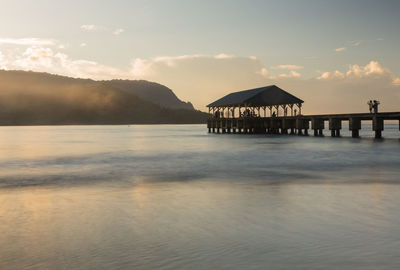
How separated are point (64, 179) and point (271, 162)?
507 inches

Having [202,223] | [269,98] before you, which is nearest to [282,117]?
[269,98]

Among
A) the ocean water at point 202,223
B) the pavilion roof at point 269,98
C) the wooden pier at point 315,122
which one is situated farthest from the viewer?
the pavilion roof at point 269,98

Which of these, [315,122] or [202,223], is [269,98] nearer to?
[315,122]

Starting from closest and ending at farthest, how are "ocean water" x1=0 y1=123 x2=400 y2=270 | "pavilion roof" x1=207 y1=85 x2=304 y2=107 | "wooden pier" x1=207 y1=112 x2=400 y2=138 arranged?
"ocean water" x1=0 y1=123 x2=400 y2=270
"wooden pier" x1=207 y1=112 x2=400 y2=138
"pavilion roof" x1=207 y1=85 x2=304 y2=107

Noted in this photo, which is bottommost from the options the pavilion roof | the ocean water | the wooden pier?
the ocean water

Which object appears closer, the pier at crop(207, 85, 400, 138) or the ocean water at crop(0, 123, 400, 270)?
the ocean water at crop(0, 123, 400, 270)

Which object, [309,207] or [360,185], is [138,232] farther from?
[360,185]

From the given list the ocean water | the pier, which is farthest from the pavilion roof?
the ocean water

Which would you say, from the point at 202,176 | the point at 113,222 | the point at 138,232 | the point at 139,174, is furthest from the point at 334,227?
the point at 139,174

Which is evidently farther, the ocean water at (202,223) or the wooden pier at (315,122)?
the wooden pier at (315,122)

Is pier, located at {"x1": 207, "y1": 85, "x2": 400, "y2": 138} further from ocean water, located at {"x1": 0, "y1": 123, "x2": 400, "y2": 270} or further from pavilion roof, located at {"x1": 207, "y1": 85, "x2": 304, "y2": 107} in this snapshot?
ocean water, located at {"x1": 0, "y1": 123, "x2": 400, "y2": 270}

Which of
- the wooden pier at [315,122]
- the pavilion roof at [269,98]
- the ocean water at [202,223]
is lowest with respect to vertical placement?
the ocean water at [202,223]

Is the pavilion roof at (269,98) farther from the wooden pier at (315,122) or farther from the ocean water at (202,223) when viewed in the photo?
the ocean water at (202,223)

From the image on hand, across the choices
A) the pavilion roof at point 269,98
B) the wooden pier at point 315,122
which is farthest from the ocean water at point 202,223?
the pavilion roof at point 269,98
